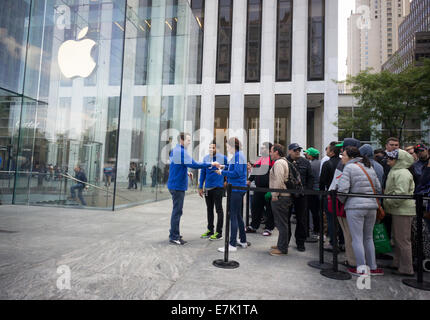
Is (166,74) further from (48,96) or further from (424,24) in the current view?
(424,24)

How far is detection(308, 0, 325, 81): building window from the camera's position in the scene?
21656 millimetres

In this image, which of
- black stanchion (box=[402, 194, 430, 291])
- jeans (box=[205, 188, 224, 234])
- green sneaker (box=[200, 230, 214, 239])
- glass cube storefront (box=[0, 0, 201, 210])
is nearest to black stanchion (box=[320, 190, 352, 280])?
black stanchion (box=[402, 194, 430, 291])

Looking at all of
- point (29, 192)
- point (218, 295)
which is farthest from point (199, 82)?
point (218, 295)

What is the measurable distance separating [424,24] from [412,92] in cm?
8764

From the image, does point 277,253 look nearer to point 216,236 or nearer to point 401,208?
point 216,236

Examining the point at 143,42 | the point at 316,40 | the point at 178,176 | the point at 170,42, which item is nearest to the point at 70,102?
the point at 143,42

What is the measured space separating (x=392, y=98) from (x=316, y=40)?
8440mm

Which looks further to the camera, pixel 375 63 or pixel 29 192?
pixel 375 63

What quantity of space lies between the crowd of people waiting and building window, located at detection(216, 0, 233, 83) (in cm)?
1800

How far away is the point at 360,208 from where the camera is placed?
3.58 m

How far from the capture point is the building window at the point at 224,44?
23.1 metres

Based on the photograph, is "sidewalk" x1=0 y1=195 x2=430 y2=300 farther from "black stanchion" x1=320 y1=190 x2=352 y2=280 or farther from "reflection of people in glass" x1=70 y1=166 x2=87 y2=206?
"reflection of people in glass" x1=70 y1=166 x2=87 y2=206

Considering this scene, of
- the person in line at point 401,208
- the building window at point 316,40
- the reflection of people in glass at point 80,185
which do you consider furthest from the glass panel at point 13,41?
the building window at point 316,40

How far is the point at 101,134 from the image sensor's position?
905 cm
